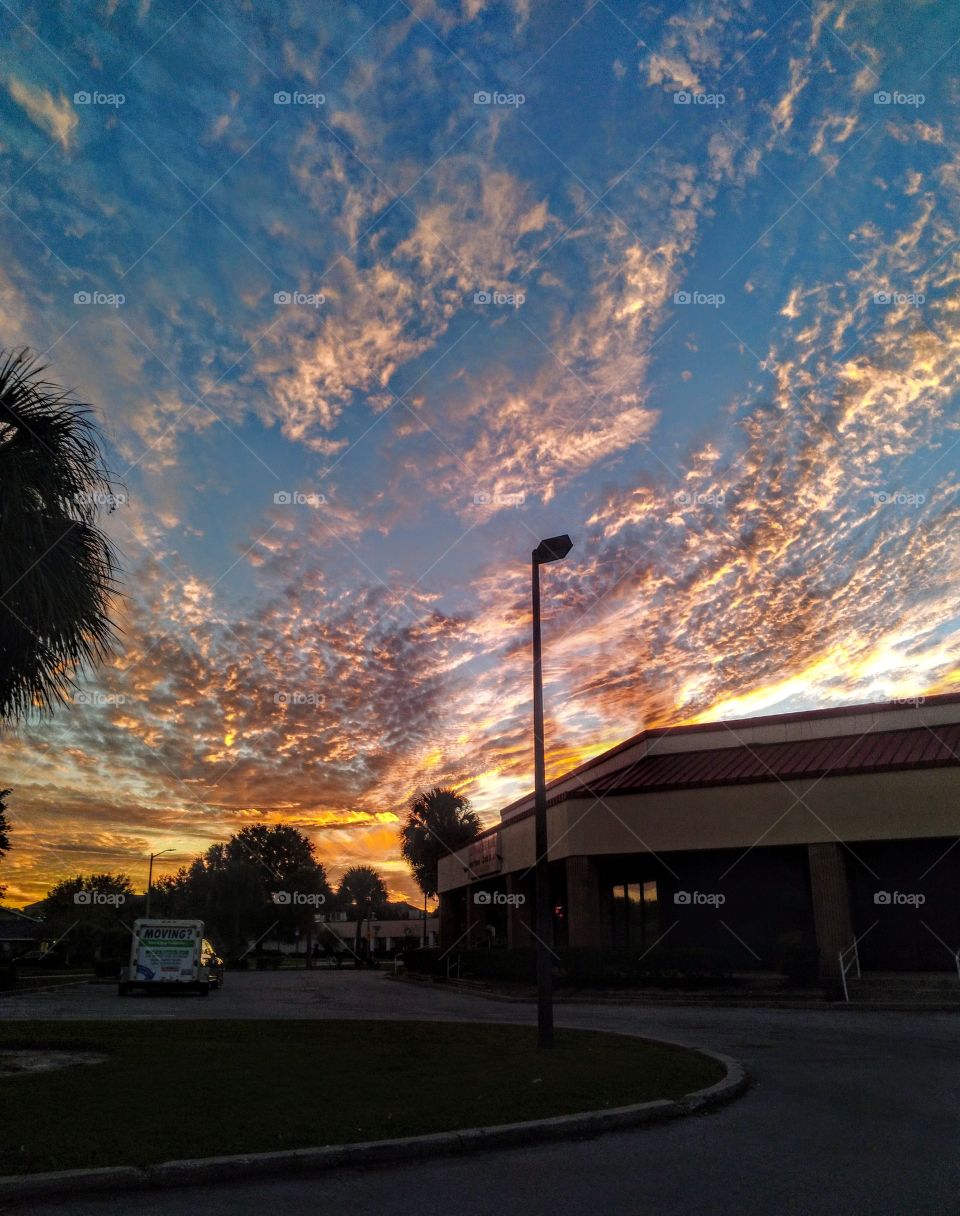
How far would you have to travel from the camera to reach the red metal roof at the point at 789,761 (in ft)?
92.7

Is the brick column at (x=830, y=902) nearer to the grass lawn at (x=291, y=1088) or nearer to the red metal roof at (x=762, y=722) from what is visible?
the red metal roof at (x=762, y=722)

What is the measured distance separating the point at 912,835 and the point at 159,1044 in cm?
2167

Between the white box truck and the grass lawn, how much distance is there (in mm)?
15839

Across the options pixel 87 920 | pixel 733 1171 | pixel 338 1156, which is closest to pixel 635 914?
pixel 733 1171

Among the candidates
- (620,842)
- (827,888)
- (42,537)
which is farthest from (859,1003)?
(42,537)

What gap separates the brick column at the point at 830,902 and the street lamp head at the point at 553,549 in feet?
58.5

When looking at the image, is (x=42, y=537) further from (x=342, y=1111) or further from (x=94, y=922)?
(x=94, y=922)

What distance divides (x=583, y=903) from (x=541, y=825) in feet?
66.0

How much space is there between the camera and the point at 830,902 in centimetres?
2784

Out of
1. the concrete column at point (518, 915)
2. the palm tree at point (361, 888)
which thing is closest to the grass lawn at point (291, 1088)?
the concrete column at point (518, 915)

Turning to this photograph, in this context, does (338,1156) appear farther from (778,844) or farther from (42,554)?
(778,844)

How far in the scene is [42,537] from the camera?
35.4ft

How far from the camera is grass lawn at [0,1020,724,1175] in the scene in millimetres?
6961

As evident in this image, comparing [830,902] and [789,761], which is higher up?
[789,761]
